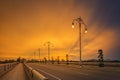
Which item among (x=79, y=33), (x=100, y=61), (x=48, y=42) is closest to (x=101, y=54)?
(x=100, y=61)

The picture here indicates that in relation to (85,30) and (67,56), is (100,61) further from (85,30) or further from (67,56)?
(67,56)

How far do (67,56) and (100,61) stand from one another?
4344cm

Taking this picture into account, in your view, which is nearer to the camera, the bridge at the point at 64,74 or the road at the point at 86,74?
the bridge at the point at 64,74

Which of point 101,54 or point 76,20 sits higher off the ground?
point 76,20

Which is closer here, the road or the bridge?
the bridge

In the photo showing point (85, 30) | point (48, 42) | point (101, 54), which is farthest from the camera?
point (48, 42)

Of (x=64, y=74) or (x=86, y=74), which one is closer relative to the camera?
(x=86, y=74)

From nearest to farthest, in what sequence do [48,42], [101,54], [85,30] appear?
[85,30]
[101,54]
[48,42]

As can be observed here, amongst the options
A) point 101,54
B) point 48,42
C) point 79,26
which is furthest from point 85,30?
point 48,42

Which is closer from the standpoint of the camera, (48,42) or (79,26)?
(79,26)

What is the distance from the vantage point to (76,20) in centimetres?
5066

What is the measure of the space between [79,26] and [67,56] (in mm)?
54068

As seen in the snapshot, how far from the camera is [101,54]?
2357 inches

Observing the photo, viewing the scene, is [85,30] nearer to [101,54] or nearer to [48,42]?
[101,54]
